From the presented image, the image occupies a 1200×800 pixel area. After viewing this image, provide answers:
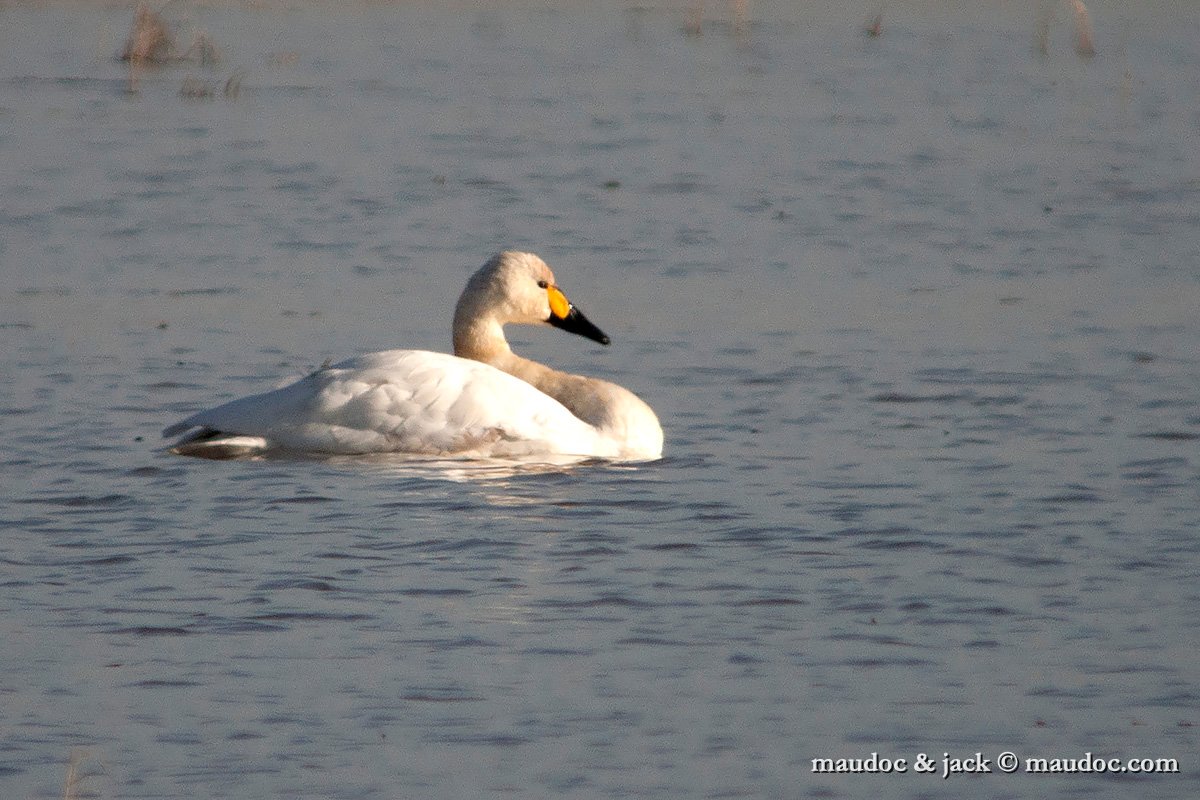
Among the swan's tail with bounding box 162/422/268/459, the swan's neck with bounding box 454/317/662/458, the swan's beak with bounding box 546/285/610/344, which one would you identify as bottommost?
the swan's tail with bounding box 162/422/268/459

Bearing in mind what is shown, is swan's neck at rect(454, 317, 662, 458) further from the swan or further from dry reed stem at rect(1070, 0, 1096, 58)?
dry reed stem at rect(1070, 0, 1096, 58)

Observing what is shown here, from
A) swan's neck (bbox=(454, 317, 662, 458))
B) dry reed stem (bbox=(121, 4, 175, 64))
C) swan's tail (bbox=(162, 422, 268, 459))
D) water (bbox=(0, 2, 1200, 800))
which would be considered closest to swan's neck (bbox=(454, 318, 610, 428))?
swan's neck (bbox=(454, 317, 662, 458))

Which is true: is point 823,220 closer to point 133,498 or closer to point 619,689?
point 133,498

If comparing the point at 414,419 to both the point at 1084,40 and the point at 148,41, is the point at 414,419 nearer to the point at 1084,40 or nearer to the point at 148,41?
the point at 148,41

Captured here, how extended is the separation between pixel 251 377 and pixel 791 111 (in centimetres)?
850

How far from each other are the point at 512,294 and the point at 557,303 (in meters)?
0.26

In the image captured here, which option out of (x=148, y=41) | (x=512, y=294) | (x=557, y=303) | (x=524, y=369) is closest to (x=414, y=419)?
(x=524, y=369)

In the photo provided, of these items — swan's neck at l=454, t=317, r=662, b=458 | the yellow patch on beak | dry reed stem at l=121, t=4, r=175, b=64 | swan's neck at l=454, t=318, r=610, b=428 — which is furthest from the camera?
dry reed stem at l=121, t=4, r=175, b=64

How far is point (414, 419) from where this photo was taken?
8961 mm

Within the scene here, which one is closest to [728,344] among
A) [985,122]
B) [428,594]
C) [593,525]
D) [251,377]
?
[251,377]

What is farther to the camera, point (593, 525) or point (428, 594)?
point (593, 525)

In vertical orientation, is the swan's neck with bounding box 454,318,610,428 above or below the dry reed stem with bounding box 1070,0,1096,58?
below

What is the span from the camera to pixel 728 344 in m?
11.1

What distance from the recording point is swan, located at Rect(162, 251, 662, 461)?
8.90 meters
